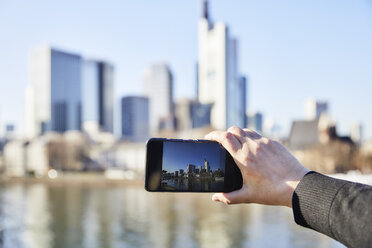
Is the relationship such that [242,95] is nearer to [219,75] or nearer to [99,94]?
[219,75]

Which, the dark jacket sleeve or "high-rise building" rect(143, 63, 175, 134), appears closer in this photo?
the dark jacket sleeve

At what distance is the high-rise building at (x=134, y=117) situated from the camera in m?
151

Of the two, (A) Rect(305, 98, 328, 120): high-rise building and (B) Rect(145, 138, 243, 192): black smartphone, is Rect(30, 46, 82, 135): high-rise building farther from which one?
(B) Rect(145, 138, 243, 192): black smartphone

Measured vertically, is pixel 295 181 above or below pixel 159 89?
below

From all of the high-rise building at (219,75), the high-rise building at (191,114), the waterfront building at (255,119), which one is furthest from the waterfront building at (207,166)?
the waterfront building at (255,119)

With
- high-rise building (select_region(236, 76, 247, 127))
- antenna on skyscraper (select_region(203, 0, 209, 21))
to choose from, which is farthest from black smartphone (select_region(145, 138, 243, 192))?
antenna on skyscraper (select_region(203, 0, 209, 21))

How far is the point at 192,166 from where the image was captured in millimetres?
1564

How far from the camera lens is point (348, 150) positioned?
Result: 44.5m

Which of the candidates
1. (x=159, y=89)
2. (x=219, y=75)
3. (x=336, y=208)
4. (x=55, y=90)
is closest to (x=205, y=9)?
(x=219, y=75)

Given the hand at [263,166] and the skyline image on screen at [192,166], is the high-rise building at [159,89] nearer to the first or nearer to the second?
the skyline image on screen at [192,166]

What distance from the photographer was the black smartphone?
1483mm

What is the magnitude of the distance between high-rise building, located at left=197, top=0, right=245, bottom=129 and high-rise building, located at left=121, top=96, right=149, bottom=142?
149 ft

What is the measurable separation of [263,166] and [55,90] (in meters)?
152

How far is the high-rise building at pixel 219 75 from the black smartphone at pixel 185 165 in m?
89.9
